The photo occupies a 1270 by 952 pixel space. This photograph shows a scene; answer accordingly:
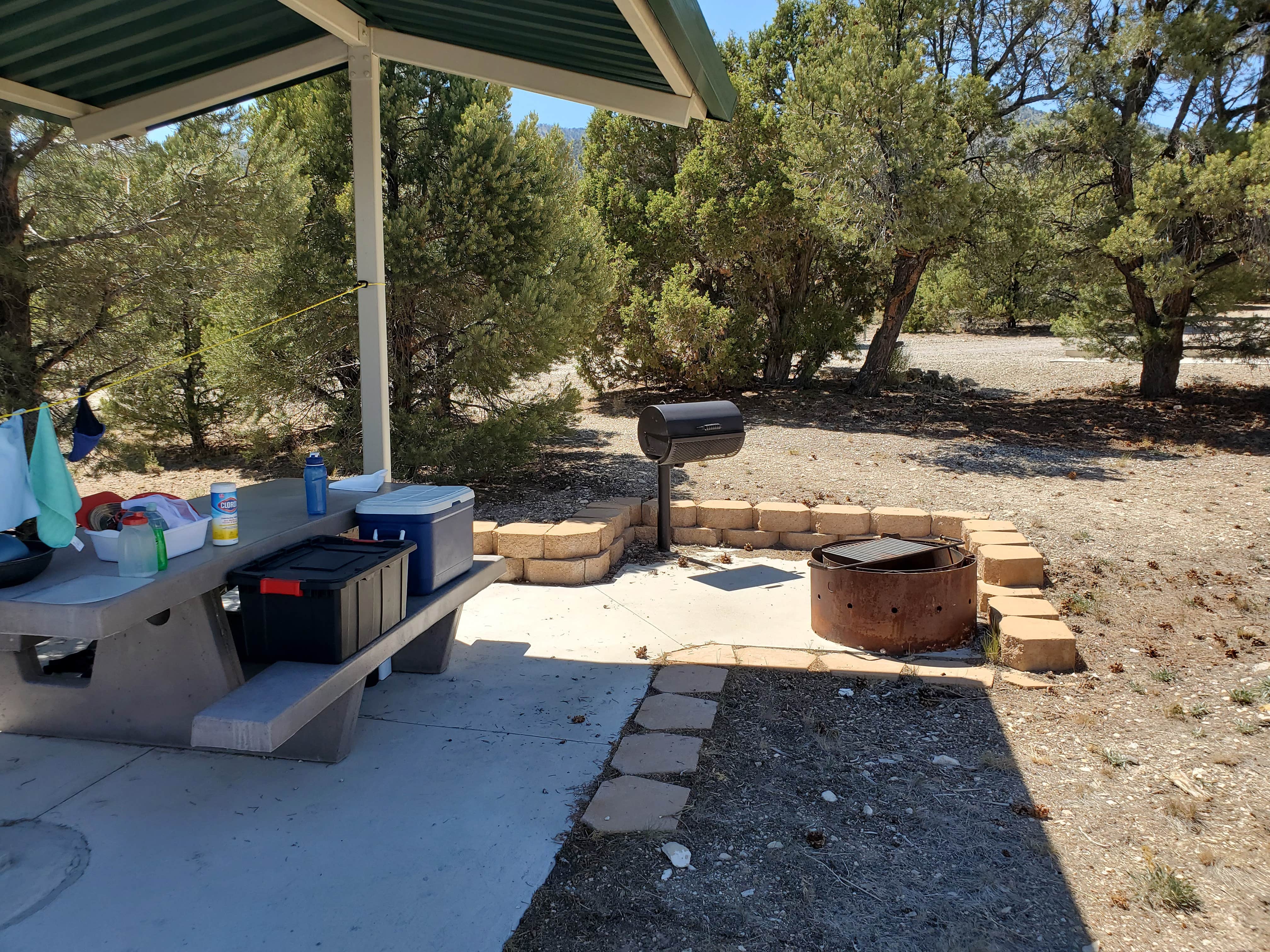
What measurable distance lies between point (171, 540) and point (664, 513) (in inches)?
158

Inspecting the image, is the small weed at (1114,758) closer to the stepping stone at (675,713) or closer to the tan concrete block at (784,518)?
the stepping stone at (675,713)

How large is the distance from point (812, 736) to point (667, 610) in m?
1.75

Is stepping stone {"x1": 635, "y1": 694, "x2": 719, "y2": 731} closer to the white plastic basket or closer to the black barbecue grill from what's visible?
the white plastic basket

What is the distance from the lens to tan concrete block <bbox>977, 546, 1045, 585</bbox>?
17.3 feet

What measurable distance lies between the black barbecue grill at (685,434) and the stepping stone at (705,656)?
180 cm

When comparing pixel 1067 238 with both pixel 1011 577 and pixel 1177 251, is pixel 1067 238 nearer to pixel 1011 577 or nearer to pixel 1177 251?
pixel 1177 251

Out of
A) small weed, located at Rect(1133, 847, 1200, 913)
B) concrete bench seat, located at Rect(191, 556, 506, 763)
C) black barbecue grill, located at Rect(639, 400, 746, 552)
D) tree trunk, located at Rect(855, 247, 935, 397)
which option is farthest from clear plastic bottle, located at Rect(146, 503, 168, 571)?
tree trunk, located at Rect(855, 247, 935, 397)

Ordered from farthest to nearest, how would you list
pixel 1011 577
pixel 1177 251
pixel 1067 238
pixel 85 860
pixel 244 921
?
pixel 1067 238
pixel 1177 251
pixel 1011 577
pixel 85 860
pixel 244 921

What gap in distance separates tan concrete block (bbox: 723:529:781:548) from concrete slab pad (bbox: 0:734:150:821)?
430 cm

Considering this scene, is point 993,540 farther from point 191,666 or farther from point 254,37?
point 254,37

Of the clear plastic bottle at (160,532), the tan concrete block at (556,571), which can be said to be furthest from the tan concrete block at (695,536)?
the clear plastic bottle at (160,532)

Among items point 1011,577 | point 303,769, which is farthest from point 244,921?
point 1011,577

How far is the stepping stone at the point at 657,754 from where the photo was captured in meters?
3.47

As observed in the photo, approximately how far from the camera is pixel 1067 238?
1250cm
